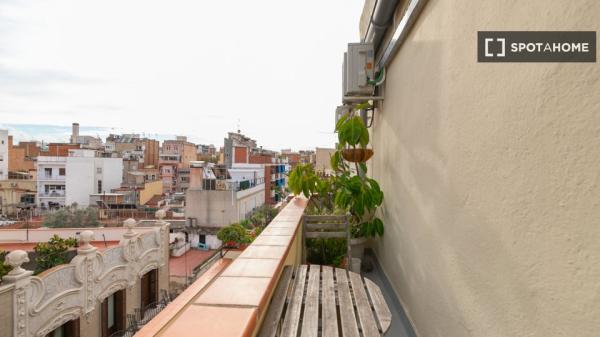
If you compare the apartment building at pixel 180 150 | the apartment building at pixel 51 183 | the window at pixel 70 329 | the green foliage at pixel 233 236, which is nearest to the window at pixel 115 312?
the window at pixel 70 329

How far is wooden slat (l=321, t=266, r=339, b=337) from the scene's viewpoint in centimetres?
145

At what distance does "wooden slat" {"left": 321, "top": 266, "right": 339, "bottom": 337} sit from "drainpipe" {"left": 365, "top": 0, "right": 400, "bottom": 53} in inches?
96.6

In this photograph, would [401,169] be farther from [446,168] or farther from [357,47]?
[357,47]

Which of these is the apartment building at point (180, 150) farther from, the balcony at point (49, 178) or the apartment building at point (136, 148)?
the balcony at point (49, 178)

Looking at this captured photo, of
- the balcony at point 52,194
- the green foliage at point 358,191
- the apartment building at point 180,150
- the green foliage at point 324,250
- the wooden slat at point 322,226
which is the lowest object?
the balcony at point 52,194

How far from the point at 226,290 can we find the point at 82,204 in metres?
38.2

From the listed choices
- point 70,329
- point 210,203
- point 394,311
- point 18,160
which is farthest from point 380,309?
point 18,160

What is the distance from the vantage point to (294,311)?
5.42 ft

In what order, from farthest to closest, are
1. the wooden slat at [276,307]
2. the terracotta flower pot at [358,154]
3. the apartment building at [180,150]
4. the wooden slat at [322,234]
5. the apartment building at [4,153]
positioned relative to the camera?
the apartment building at [180,150] < the apartment building at [4,153] < the terracotta flower pot at [358,154] < the wooden slat at [322,234] < the wooden slat at [276,307]

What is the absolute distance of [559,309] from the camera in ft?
2.87

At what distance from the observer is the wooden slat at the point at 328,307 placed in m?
1.45

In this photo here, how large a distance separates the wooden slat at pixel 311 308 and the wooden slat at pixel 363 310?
0.72 feet

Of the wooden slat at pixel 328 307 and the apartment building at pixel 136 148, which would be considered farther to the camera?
the apartment building at pixel 136 148

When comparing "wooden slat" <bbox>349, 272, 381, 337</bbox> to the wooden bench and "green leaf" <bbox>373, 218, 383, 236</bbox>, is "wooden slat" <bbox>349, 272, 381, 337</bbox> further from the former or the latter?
"green leaf" <bbox>373, 218, 383, 236</bbox>
